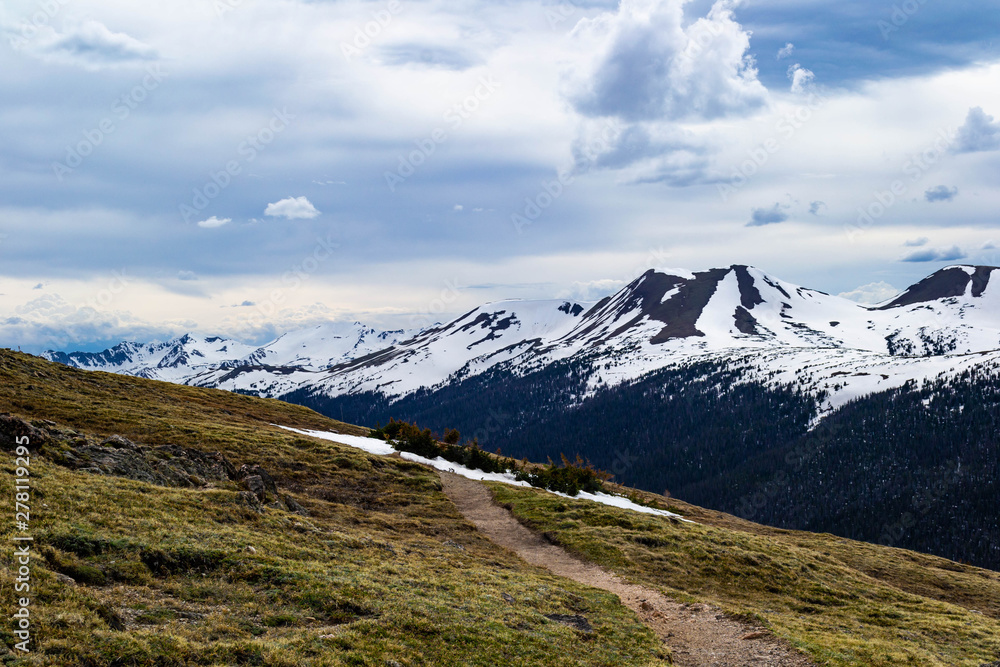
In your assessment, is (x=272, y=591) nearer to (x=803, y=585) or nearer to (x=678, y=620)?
(x=678, y=620)

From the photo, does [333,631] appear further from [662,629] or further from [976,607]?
[976,607]

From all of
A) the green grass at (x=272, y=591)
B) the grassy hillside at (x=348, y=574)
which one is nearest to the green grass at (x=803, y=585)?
the grassy hillside at (x=348, y=574)

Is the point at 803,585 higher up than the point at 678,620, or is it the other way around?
the point at 678,620

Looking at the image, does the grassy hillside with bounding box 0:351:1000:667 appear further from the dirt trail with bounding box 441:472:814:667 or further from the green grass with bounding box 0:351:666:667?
the dirt trail with bounding box 441:472:814:667

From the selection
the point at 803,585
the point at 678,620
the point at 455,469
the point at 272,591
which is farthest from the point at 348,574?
the point at 455,469

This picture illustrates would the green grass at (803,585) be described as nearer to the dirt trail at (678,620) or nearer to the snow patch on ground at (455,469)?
the dirt trail at (678,620)

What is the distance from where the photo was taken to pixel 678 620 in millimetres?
22016

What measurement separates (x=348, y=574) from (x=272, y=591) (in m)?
3.05

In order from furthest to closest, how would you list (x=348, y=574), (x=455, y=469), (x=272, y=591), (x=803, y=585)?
(x=455, y=469)
(x=803, y=585)
(x=348, y=574)
(x=272, y=591)

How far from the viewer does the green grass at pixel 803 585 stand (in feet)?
71.3

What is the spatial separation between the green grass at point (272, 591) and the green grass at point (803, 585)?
5983 millimetres

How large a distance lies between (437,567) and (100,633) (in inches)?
512

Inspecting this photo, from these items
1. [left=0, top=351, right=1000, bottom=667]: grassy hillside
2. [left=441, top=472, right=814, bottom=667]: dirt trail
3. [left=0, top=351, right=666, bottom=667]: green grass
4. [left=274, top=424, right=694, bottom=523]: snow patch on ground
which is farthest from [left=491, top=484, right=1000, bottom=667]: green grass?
[left=0, top=351, right=666, bottom=667]: green grass

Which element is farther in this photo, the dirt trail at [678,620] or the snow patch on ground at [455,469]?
the snow patch on ground at [455,469]
